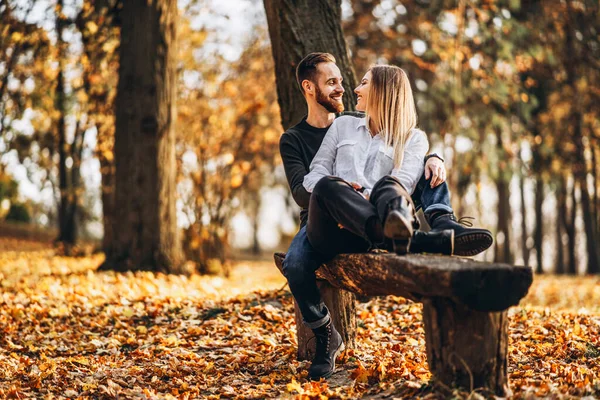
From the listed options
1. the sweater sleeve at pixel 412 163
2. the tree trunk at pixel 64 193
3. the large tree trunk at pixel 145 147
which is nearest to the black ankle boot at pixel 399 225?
the sweater sleeve at pixel 412 163

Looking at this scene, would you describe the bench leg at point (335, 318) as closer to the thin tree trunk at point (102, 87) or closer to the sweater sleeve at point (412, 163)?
the sweater sleeve at point (412, 163)

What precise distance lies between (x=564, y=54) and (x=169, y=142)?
36.3 ft

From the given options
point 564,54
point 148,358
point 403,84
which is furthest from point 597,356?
point 564,54

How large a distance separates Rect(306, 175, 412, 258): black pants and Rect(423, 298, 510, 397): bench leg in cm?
56

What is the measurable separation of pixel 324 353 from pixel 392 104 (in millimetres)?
1634

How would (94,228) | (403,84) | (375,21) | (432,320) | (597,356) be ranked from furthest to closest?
1. (94,228)
2. (375,21)
3. (597,356)
4. (403,84)
5. (432,320)

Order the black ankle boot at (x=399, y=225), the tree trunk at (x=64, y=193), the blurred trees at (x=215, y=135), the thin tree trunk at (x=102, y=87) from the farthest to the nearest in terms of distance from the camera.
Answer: the tree trunk at (x=64, y=193) < the blurred trees at (x=215, y=135) < the thin tree trunk at (x=102, y=87) < the black ankle boot at (x=399, y=225)

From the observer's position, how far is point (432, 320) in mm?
3043

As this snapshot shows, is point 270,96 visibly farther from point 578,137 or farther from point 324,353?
point 324,353

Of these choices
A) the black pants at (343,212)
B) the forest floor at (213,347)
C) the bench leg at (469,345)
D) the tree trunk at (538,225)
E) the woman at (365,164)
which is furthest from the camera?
the tree trunk at (538,225)

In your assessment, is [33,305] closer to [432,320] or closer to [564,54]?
[432,320]

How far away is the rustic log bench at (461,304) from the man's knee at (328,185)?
0.42 meters

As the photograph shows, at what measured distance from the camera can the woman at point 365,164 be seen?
3385 millimetres

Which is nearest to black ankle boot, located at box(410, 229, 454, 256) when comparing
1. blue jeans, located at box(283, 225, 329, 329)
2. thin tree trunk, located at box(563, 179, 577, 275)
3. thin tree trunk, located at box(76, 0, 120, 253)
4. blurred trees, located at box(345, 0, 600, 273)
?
blue jeans, located at box(283, 225, 329, 329)
